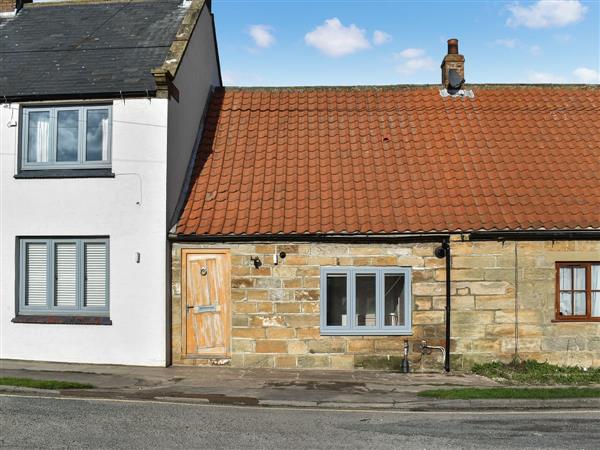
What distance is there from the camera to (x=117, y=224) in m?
12.3

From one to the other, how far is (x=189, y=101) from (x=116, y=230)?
3.80 meters

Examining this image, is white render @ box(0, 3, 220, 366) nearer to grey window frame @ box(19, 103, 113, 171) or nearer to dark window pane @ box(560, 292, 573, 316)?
grey window frame @ box(19, 103, 113, 171)

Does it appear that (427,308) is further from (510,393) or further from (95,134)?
(95,134)

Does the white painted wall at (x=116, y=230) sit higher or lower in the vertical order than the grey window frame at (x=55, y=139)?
lower

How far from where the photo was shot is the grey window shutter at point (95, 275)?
40.9 feet

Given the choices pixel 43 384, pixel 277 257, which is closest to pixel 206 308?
pixel 277 257

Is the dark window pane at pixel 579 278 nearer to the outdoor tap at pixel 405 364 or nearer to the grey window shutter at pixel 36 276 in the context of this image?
the outdoor tap at pixel 405 364

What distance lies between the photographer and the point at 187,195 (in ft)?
43.6

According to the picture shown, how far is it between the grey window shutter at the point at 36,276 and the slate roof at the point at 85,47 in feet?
10.9

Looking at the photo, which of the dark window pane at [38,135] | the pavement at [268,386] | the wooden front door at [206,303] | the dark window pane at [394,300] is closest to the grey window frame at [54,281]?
the pavement at [268,386]

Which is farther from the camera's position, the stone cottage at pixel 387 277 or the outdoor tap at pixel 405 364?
the stone cottage at pixel 387 277

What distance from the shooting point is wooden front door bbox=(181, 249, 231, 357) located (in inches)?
483

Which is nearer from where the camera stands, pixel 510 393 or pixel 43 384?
pixel 510 393

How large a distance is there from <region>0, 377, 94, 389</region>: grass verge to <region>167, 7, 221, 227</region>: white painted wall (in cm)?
384
